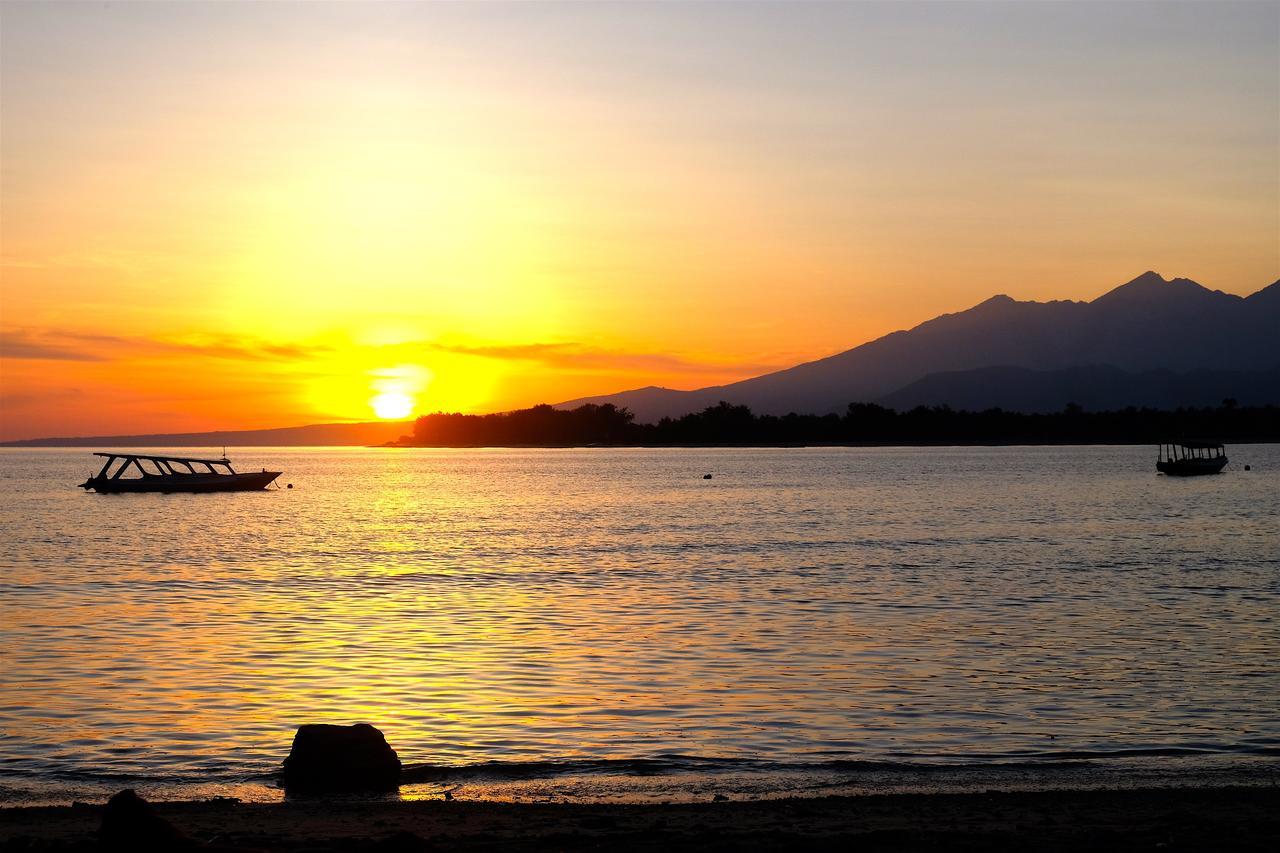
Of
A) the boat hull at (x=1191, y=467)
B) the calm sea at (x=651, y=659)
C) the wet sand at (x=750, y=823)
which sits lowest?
the calm sea at (x=651, y=659)

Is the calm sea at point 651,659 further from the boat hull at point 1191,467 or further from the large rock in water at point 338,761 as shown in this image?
the boat hull at point 1191,467

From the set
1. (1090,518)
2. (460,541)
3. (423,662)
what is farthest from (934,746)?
(1090,518)

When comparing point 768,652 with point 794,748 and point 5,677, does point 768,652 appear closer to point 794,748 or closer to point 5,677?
point 794,748

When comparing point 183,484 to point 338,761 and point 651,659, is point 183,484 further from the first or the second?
point 338,761

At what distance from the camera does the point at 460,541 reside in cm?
7188

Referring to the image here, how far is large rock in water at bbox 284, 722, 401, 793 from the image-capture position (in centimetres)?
1712

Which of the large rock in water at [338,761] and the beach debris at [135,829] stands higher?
the beach debris at [135,829]

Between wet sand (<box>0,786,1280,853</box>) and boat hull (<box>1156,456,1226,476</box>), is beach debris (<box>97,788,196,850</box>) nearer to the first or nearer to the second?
wet sand (<box>0,786,1280,853</box>)

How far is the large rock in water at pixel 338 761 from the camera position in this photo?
1712 centimetres

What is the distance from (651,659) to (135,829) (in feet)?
60.7

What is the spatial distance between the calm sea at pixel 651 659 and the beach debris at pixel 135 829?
6194 millimetres

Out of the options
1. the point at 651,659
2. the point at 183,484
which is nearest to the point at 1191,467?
the point at 183,484

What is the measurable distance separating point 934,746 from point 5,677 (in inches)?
764

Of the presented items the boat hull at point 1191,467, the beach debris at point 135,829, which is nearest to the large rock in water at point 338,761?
the beach debris at point 135,829
